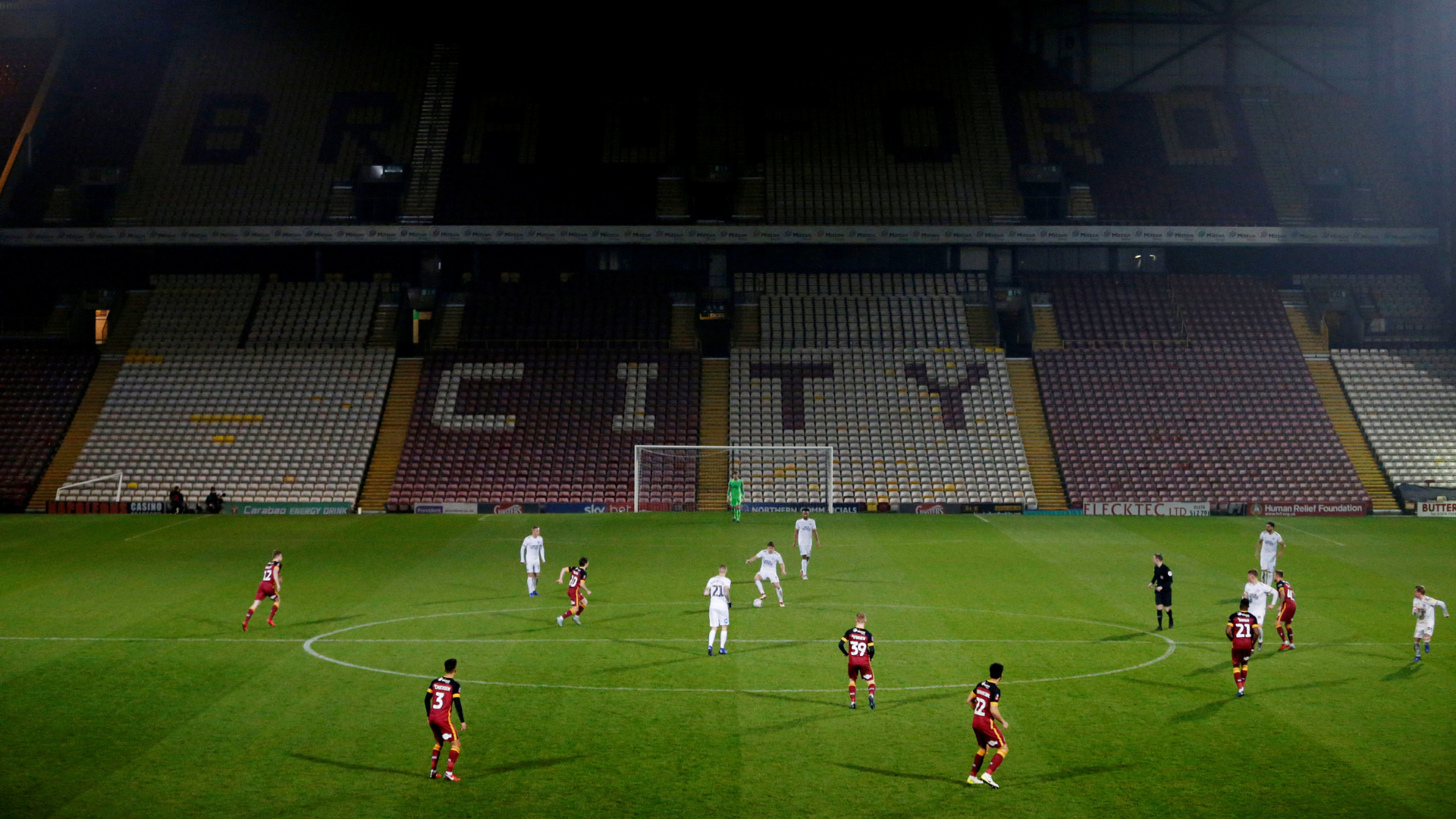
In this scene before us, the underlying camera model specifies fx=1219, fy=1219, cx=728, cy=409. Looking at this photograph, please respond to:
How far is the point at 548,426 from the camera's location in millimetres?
51906

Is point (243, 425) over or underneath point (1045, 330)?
underneath

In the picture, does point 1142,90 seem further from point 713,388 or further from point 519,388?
A: point 519,388

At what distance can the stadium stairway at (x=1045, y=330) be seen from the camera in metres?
57.2

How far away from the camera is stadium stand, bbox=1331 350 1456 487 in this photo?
49.2m

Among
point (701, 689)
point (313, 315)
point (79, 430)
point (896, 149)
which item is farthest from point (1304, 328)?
point (79, 430)

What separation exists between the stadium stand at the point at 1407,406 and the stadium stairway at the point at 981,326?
610 inches

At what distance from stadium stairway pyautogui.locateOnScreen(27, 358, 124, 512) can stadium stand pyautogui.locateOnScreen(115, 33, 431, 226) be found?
316 inches

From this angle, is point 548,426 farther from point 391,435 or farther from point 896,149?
point 896,149

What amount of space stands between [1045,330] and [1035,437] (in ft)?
26.4

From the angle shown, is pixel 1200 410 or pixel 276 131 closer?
pixel 1200 410

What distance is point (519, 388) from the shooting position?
5422cm

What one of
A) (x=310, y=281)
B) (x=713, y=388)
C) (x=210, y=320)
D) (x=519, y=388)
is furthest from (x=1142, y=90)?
(x=210, y=320)

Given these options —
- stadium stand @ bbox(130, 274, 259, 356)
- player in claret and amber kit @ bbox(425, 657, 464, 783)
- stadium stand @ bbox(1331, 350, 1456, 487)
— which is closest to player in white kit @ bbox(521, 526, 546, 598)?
player in claret and amber kit @ bbox(425, 657, 464, 783)

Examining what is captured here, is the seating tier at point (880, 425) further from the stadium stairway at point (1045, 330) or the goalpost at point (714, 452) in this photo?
the stadium stairway at point (1045, 330)
